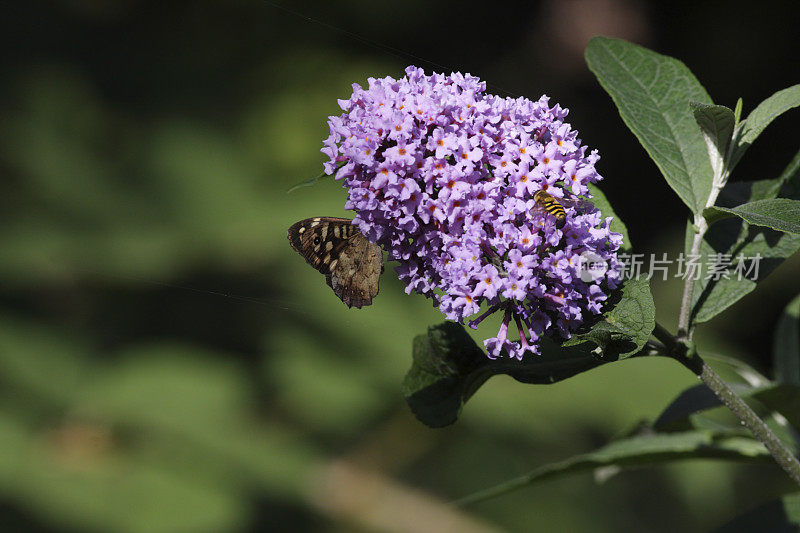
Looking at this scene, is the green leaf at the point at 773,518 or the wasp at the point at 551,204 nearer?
the wasp at the point at 551,204

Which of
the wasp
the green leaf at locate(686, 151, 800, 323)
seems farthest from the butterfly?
the green leaf at locate(686, 151, 800, 323)

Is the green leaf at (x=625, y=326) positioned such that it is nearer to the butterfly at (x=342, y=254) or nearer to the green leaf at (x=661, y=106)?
the green leaf at (x=661, y=106)

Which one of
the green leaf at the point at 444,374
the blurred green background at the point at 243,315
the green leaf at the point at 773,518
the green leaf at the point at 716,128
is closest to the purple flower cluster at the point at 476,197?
the green leaf at the point at 444,374

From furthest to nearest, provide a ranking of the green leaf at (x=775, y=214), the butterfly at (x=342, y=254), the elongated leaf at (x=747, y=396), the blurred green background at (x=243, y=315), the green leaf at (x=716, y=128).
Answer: the blurred green background at (x=243, y=315)
the elongated leaf at (x=747, y=396)
the butterfly at (x=342, y=254)
the green leaf at (x=716, y=128)
the green leaf at (x=775, y=214)

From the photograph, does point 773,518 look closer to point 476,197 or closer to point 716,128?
point 716,128

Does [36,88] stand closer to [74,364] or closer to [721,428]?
[74,364]

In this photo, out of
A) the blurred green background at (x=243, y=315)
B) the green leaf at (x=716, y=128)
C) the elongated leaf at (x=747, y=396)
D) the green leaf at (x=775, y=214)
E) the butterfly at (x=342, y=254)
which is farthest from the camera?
the blurred green background at (x=243, y=315)

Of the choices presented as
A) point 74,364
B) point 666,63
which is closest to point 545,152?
point 666,63
